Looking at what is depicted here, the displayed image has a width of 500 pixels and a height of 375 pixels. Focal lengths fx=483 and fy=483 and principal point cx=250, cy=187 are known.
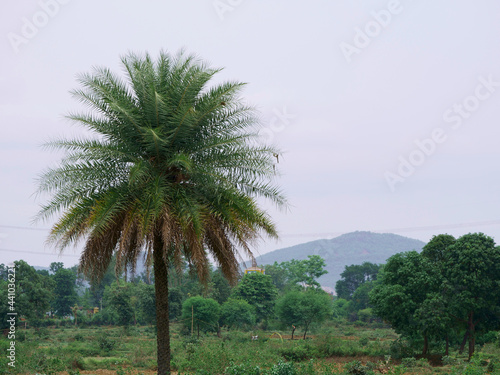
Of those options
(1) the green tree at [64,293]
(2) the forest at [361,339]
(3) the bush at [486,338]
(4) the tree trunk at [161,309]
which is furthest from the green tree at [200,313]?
(4) the tree trunk at [161,309]

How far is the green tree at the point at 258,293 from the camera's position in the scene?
60344mm

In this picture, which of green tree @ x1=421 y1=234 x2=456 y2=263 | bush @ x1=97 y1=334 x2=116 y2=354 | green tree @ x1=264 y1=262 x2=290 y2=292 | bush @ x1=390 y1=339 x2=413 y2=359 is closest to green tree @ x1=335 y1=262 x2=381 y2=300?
green tree @ x1=264 y1=262 x2=290 y2=292

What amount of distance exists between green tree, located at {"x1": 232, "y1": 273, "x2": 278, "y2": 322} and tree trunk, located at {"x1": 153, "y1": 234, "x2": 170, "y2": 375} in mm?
47784

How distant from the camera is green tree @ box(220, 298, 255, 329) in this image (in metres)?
53.0

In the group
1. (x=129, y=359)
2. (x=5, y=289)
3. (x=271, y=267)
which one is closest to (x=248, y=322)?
(x=5, y=289)

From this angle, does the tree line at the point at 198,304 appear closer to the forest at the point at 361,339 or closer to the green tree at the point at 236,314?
the green tree at the point at 236,314

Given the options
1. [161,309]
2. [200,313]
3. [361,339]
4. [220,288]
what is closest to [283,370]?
[161,309]

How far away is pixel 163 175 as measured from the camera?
12531 millimetres

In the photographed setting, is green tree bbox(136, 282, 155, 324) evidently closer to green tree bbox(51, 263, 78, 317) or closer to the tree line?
the tree line

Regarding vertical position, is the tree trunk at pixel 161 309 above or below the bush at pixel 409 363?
above

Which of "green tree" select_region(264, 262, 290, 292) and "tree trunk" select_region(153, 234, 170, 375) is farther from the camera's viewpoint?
"green tree" select_region(264, 262, 290, 292)

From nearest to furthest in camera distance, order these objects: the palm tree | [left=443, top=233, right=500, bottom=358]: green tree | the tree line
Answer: the palm tree, [left=443, top=233, right=500, bottom=358]: green tree, the tree line

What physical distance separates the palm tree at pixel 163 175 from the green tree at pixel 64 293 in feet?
221

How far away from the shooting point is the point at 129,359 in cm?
2686
